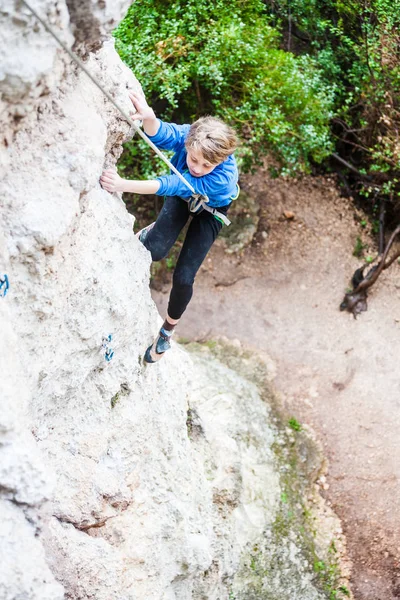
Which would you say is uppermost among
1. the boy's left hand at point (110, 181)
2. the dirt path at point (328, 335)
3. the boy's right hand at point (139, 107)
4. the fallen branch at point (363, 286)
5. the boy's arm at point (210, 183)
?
the boy's right hand at point (139, 107)

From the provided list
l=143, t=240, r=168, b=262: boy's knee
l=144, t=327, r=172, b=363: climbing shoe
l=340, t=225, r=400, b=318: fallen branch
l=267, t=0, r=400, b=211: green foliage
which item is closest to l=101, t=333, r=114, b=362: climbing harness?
l=144, t=327, r=172, b=363: climbing shoe

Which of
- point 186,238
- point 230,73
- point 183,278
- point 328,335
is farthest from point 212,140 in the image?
point 328,335

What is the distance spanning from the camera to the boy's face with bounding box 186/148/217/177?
3.53m

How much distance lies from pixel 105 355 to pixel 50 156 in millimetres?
1307

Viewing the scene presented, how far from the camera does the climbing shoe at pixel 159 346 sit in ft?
14.1

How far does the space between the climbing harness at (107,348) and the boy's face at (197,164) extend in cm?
111

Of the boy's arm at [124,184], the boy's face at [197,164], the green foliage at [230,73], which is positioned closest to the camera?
the boy's arm at [124,184]

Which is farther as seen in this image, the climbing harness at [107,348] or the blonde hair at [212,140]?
the climbing harness at [107,348]

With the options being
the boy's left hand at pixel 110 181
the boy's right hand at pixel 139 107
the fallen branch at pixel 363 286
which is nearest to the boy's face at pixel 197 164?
the boy's right hand at pixel 139 107

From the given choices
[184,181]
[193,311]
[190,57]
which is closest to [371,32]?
[190,57]

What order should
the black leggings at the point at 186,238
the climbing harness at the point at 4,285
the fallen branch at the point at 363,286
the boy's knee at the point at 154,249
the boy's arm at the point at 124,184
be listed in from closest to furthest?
the climbing harness at the point at 4,285, the boy's arm at the point at 124,184, the black leggings at the point at 186,238, the boy's knee at the point at 154,249, the fallen branch at the point at 363,286

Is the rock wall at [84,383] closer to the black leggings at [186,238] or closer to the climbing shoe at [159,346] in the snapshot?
the climbing shoe at [159,346]

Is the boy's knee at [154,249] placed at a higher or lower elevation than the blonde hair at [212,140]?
lower

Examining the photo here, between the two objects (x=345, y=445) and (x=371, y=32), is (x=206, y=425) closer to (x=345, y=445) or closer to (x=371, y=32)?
(x=345, y=445)
